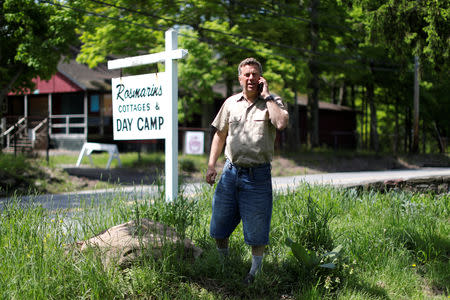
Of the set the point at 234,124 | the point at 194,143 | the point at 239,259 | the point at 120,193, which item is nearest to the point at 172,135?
the point at 120,193

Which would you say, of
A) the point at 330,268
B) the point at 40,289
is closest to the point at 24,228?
the point at 40,289

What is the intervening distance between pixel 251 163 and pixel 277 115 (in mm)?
458

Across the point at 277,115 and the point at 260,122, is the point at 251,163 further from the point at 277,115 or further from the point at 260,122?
the point at 277,115

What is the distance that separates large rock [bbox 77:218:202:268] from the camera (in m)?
3.68

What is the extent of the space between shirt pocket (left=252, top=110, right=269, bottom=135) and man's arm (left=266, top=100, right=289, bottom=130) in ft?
0.26

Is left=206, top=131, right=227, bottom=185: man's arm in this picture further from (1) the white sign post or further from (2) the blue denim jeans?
(1) the white sign post

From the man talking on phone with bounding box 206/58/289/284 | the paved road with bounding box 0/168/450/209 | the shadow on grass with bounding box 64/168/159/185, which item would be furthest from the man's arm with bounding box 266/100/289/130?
the shadow on grass with bounding box 64/168/159/185

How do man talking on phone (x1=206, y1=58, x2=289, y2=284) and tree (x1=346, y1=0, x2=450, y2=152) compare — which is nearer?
man talking on phone (x1=206, y1=58, x2=289, y2=284)

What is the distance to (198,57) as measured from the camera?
1686 cm

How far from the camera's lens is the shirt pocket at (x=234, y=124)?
3.96 meters

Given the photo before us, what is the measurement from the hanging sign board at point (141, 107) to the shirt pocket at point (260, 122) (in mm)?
1468

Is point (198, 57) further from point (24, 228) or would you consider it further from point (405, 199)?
point (24, 228)

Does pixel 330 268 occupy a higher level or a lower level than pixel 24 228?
lower

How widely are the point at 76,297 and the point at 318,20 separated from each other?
65.3 ft
